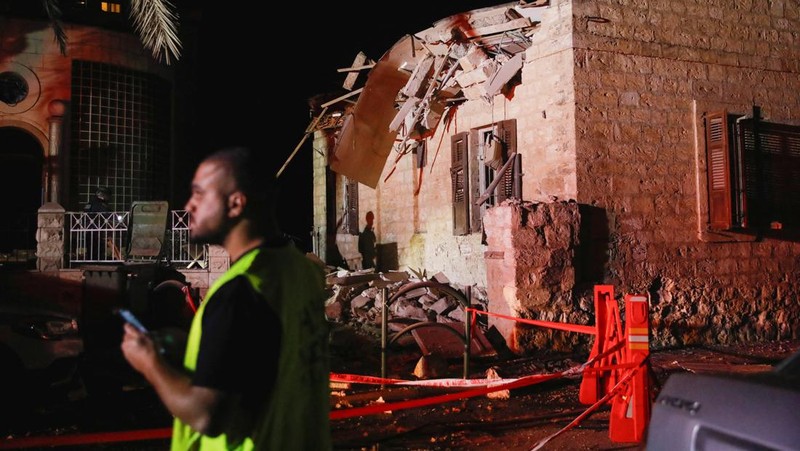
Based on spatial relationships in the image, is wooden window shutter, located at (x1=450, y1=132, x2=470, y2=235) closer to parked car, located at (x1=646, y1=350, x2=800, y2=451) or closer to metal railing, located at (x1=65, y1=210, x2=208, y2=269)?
metal railing, located at (x1=65, y1=210, x2=208, y2=269)

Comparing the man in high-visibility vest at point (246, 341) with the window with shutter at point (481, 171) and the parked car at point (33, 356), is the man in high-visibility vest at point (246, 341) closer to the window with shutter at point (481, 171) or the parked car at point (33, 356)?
the parked car at point (33, 356)

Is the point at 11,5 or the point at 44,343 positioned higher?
the point at 11,5

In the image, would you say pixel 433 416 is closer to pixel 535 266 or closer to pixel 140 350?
pixel 535 266

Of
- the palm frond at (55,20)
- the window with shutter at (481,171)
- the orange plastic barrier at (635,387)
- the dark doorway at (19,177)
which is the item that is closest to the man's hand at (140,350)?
the orange plastic barrier at (635,387)

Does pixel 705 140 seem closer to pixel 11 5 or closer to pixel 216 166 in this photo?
pixel 216 166

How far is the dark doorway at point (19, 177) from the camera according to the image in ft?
49.7

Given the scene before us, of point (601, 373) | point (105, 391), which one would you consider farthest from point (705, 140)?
point (105, 391)

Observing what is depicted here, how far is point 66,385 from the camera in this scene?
601 cm

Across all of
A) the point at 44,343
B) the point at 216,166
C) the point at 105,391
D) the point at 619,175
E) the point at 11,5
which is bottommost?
the point at 105,391

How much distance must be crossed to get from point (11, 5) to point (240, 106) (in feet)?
26.8

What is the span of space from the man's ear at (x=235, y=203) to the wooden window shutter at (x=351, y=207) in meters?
13.0

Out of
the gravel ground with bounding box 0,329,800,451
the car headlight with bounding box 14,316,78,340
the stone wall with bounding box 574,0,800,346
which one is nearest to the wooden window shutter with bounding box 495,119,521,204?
the stone wall with bounding box 574,0,800,346

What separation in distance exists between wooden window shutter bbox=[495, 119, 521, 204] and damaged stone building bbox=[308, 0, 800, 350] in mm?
23

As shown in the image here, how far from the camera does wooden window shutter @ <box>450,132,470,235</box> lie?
36.5 ft
